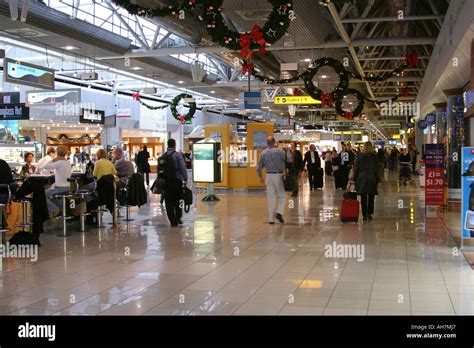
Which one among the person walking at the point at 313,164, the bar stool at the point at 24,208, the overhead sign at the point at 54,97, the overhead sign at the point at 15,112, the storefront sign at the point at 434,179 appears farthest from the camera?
the person walking at the point at 313,164

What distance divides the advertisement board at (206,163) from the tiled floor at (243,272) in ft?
15.6

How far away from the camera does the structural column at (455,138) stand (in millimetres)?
15180

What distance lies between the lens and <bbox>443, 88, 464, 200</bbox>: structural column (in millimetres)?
15180

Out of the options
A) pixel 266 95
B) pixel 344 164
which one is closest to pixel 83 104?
pixel 266 95

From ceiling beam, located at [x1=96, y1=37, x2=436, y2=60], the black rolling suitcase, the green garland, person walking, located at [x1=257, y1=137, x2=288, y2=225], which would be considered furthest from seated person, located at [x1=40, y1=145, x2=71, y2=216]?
the black rolling suitcase

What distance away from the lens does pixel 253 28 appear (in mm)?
10266

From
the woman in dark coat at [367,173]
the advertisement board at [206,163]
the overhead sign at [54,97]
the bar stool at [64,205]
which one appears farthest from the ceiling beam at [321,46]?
the bar stool at [64,205]

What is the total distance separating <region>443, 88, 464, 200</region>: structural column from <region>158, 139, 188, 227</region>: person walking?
8.41 meters

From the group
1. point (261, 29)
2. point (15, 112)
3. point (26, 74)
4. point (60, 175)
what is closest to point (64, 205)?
point (60, 175)

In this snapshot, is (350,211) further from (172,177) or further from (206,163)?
(206,163)

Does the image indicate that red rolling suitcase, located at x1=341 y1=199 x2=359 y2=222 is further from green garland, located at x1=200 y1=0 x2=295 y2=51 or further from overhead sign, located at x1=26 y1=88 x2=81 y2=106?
overhead sign, located at x1=26 y1=88 x2=81 y2=106

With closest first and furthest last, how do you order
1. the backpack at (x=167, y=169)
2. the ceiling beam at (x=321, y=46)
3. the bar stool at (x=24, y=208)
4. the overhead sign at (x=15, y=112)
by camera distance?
the bar stool at (x=24, y=208) < the backpack at (x=167, y=169) < the ceiling beam at (x=321, y=46) < the overhead sign at (x=15, y=112)

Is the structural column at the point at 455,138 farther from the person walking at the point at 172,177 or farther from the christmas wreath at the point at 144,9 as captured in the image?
the christmas wreath at the point at 144,9

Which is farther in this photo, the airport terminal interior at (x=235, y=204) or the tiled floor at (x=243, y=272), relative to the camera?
the airport terminal interior at (x=235, y=204)
